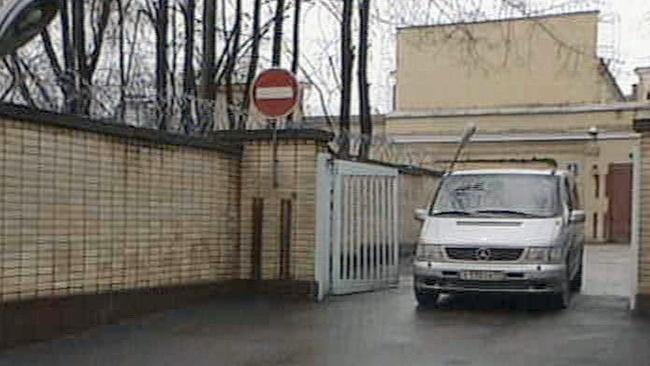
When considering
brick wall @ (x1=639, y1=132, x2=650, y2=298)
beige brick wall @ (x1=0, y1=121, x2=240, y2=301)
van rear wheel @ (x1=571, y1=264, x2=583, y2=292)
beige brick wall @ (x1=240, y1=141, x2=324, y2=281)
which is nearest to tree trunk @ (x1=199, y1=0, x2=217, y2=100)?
beige brick wall @ (x1=240, y1=141, x2=324, y2=281)

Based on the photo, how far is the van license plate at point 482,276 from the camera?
39.4 feet

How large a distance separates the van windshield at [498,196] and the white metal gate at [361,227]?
109 cm

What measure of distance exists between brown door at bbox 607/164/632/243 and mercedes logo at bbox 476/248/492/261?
20360 mm

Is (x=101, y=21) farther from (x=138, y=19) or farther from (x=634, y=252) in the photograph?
(x=634, y=252)

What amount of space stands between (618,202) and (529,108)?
4.41 metres

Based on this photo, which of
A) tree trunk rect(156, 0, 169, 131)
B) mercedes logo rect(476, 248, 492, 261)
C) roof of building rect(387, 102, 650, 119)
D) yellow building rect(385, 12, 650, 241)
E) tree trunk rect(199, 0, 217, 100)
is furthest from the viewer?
roof of building rect(387, 102, 650, 119)

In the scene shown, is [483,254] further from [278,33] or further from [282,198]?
[278,33]

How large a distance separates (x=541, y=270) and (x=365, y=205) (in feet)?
9.70

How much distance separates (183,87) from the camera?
21.2 m

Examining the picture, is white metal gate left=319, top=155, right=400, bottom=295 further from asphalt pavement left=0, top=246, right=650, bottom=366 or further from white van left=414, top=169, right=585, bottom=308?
white van left=414, top=169, right=585, bottom=308

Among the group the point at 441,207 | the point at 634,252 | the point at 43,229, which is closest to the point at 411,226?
the point at 441,207

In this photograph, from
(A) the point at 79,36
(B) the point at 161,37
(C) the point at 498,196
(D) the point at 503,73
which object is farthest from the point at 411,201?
(D) the point at 503,73

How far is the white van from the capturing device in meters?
12.0

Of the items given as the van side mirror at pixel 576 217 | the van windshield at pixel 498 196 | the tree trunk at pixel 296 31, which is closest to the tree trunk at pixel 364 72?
the tree trunk at pixel 296 31
